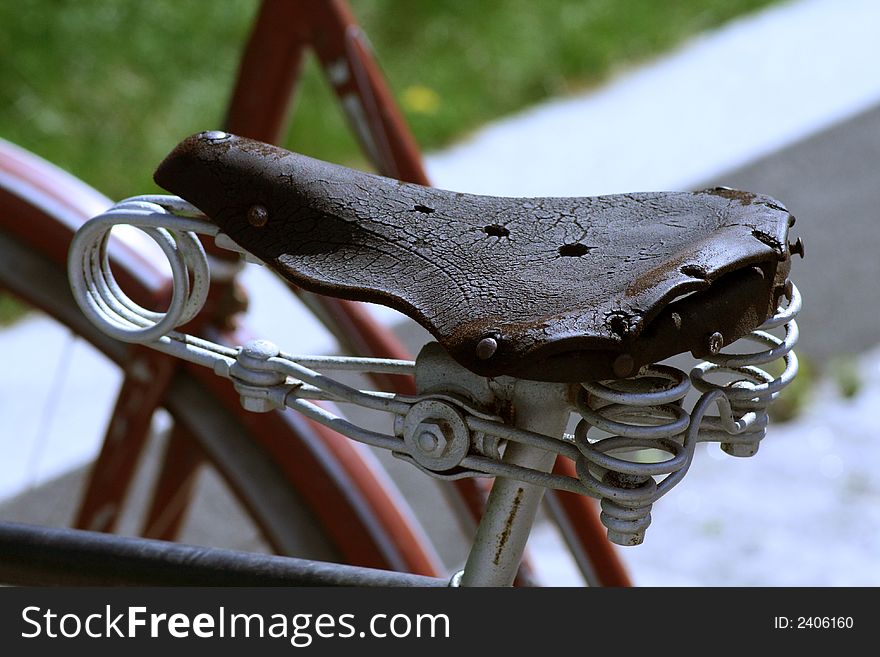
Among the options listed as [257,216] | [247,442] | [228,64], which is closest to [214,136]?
[257,216]

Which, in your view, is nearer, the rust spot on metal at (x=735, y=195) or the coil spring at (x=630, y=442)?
the coil spring at (x=630, y=442)

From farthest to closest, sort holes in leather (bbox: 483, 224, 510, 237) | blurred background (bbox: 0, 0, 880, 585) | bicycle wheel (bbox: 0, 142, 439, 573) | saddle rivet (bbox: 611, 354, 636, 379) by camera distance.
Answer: blurred background (bbox: 0, 0, 880, 585), bicycle wheel (bbox: 0, 142, 439, 573), holes in leather (bbox: 483, 224, 510, 237), saddle rivet (bbox: 611, 354, 636, 379)

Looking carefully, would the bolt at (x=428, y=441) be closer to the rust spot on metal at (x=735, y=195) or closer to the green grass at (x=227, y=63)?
the rust spot on metal at (x=735, y=195)

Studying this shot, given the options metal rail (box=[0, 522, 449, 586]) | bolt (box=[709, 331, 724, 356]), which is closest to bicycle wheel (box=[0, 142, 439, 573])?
metal rail (box=[0, 522, 449, 586])

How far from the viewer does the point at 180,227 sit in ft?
2.26

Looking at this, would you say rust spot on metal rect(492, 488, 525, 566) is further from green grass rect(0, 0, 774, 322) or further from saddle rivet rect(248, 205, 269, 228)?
green grass rect(0, 0, 774, 322)

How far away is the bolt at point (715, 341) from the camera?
0.61m

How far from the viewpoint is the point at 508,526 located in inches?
26.2

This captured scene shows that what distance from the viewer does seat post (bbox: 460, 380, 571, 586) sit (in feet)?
2.11

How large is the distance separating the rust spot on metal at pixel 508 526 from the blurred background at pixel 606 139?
3.77ft

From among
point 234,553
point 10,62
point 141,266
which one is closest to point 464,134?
point 10,62

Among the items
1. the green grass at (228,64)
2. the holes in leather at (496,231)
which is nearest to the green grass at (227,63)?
the green grass at (228,64)

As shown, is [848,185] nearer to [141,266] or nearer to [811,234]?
[811,234]

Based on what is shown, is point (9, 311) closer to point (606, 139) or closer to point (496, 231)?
point (606, 139)
